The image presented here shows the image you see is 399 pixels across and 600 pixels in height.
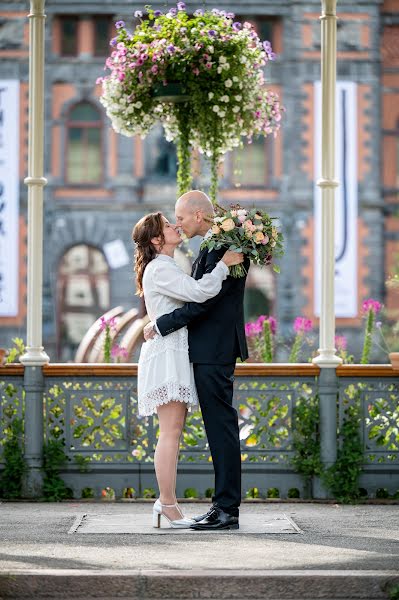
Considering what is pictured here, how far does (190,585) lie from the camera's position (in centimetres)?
497

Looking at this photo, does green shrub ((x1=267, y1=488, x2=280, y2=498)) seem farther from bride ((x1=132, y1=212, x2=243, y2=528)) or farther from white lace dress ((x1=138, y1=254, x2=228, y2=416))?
white lace dress ((x1=138, y1=254, x2=228, y2=416))

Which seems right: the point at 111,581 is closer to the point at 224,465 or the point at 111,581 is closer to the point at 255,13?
the point at 224,465

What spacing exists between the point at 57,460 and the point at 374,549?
250 cm

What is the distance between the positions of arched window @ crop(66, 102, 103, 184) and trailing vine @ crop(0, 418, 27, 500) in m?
21.1

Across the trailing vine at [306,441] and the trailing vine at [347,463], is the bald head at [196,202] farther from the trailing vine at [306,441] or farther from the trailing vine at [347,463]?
the trailing vine at [347,463]

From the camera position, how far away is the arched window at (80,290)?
92.2ft

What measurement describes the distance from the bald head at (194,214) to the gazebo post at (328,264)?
1.54m

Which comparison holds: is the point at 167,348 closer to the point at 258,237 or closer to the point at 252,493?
the point at 258,237

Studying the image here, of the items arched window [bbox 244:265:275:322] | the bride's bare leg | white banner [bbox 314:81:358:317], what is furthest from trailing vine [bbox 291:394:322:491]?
arched window [bbox 244:265:275:322]

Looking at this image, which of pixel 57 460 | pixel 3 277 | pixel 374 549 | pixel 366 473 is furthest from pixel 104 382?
pixel 3 277

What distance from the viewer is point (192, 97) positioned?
7684 mm

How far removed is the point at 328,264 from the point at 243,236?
168cm

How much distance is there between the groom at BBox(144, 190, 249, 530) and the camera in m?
6.18

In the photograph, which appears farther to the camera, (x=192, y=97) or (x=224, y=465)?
(x=192, y=97)
